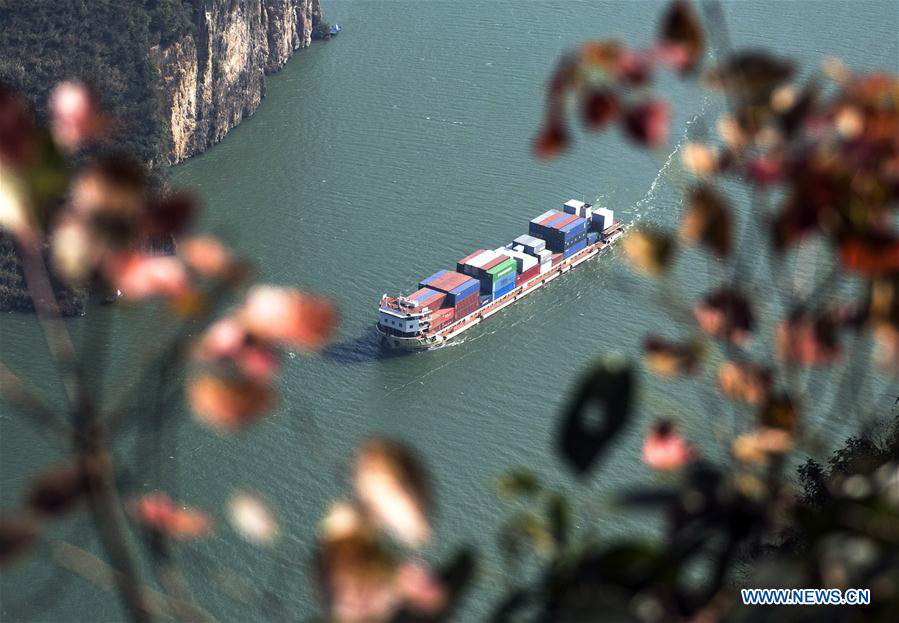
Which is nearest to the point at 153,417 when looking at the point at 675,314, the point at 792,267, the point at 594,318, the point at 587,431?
the point at 587,431

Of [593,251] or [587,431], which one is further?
[593,251]

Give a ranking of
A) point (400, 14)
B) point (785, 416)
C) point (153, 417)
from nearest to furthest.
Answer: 1. point (153, 417)
2. point (785, 416)
3. point (400, 14)

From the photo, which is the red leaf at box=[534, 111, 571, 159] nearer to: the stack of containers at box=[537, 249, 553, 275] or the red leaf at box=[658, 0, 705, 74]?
the red leaf at box=[658, 0, 705, 74]

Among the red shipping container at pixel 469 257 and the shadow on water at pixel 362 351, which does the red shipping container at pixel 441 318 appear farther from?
the red shipping container at pixel 469 257

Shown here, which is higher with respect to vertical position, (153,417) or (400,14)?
(153,417)

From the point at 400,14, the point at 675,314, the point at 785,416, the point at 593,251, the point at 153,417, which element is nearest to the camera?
the point at 153,417

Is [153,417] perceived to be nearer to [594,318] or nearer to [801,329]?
[801,329]

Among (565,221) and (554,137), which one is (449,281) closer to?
(565,221)
